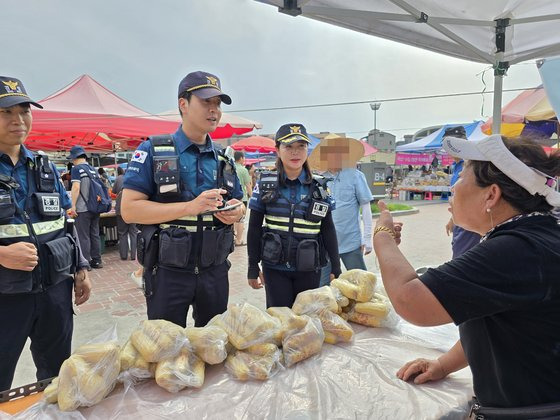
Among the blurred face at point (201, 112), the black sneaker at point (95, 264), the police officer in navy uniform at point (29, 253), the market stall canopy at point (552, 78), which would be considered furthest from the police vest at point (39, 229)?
the black sneaker at point (95, 264)

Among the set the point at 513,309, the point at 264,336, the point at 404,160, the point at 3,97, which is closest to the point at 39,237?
the point at 3,97

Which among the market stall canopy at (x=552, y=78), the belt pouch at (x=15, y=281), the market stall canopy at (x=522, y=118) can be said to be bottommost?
the belt pouch at (x=15, y=281)

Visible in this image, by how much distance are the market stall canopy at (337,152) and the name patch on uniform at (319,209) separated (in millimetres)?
1100

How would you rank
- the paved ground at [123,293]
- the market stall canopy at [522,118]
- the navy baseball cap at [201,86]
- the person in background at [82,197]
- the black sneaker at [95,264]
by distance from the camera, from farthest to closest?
1. the market stall canopy at [522,118]
2. the black sneaker at [95,264]
3. the person in background at [82,197]
4. the paved ground at [123,293]
5. the navy baseball cap at [201,86]

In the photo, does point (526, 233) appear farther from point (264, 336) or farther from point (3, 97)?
point (3, 97)

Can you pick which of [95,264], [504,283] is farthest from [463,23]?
[95,264]

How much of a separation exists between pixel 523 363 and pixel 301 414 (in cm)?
70

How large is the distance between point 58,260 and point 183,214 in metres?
0.75

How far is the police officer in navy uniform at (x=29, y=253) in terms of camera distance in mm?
1741

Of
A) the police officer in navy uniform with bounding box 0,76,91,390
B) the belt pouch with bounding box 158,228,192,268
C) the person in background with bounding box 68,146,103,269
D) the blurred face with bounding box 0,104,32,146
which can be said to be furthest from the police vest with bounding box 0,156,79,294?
the person in background with bounding box 68,146,103,269

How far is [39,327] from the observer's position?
1.90 m

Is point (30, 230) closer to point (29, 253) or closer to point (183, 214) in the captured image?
point (29, 253)

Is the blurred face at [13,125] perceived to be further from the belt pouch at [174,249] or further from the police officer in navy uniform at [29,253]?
the belt pouch at [174,249]

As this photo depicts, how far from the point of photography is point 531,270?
3.22 feet
